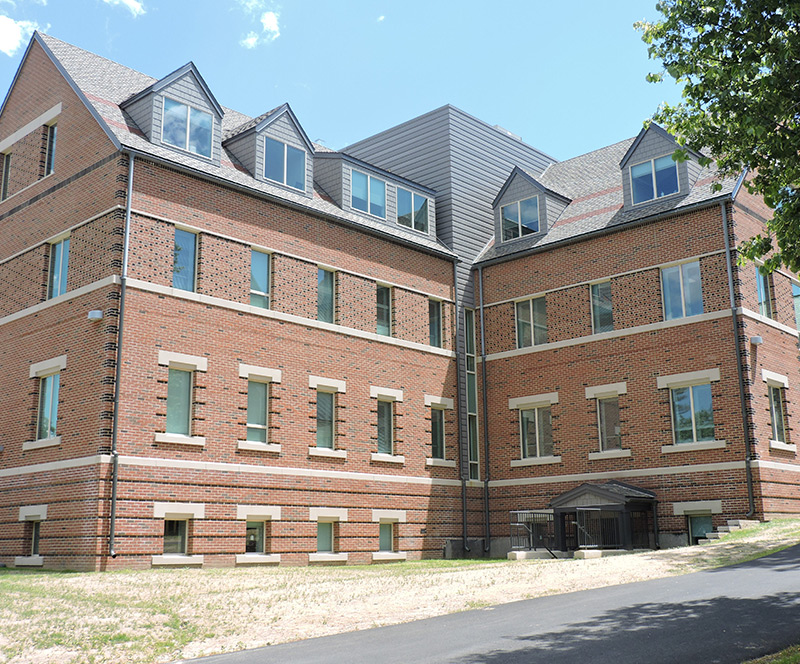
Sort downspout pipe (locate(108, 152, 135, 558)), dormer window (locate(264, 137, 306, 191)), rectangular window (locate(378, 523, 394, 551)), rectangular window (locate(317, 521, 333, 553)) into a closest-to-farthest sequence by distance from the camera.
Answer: downspout pipe (locate(108, 152, 135, 558)) < rectangular window (locate(317, 521, 333, 553)) < dormer window (locate(264, 137, 306, 191)) < rectangular window (locate(378, 523, 394, 551))

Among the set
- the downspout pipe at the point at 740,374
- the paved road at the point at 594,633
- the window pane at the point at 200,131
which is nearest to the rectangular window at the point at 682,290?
Result: the downspout pipe at the point at 740,374

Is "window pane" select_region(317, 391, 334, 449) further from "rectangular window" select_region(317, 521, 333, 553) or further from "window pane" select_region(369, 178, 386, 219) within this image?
"window pane" select_region(369, 178, 386, 219)

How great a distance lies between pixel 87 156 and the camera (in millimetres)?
23656

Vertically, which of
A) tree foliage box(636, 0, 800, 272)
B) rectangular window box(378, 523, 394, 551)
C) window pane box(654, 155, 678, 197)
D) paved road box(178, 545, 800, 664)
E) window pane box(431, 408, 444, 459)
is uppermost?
window pane box(654, 155, 678, 197)

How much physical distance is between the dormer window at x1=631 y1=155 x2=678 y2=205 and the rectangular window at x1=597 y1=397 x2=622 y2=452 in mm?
6737

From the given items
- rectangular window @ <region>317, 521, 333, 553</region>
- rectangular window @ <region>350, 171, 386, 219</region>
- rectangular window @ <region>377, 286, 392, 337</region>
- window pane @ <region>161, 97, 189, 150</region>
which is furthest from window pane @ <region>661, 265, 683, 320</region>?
window pane @ <region>161, 97, 189, 150</region>

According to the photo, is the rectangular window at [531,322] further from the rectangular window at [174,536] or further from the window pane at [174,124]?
the rectangular window at [174,536]

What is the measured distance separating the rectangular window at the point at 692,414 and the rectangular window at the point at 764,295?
338 cm

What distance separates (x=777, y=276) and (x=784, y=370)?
126 inches

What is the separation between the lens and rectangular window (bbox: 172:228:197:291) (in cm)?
2319

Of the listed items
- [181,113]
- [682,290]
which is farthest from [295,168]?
[682,290]

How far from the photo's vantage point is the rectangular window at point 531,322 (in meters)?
30.2

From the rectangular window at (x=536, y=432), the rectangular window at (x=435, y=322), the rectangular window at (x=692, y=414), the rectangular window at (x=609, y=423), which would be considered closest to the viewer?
the rectangular window at (x=692, y=414)

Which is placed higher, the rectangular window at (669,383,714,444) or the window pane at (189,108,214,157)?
the window pane at (189,108,214,157)
